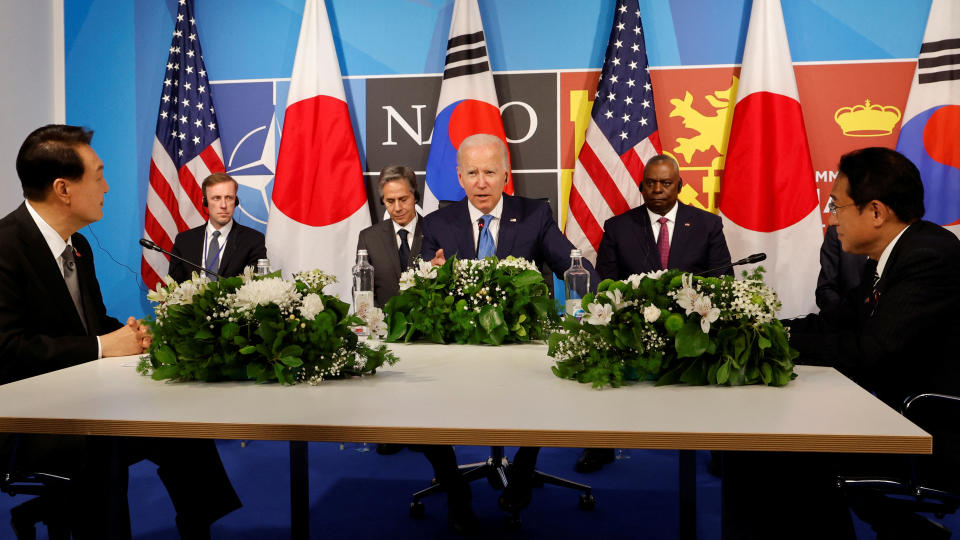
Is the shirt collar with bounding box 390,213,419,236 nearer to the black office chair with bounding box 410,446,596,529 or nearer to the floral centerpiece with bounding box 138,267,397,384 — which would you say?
the black office chair with bounding box 410,446,596,529

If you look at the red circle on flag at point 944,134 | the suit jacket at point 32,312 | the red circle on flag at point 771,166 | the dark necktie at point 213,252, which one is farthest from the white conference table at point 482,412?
the red circle on flag at point 944,134

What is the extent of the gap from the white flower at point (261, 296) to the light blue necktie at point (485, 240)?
5.89ft

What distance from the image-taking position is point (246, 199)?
5.73m

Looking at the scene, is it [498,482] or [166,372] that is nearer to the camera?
[166,372]

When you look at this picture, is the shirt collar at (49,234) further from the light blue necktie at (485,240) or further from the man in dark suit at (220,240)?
the man in dark suit at (220,240)

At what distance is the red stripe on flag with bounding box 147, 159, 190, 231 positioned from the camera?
5.55 metres

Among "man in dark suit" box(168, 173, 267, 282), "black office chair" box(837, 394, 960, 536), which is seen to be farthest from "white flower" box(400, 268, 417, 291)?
"man in dark suit" box(168, 173, 267, 282)

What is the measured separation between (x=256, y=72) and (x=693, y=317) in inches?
185

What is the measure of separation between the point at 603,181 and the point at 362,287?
2.16m

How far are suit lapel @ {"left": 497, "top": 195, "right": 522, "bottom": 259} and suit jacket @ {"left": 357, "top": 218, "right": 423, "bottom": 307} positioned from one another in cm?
91

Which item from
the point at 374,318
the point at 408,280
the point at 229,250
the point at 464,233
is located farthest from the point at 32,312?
the point at 229,250

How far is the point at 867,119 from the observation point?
5.18 meters

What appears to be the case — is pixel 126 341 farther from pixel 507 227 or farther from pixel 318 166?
pixel 318 166

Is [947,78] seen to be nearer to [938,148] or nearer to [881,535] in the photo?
[938,148]
